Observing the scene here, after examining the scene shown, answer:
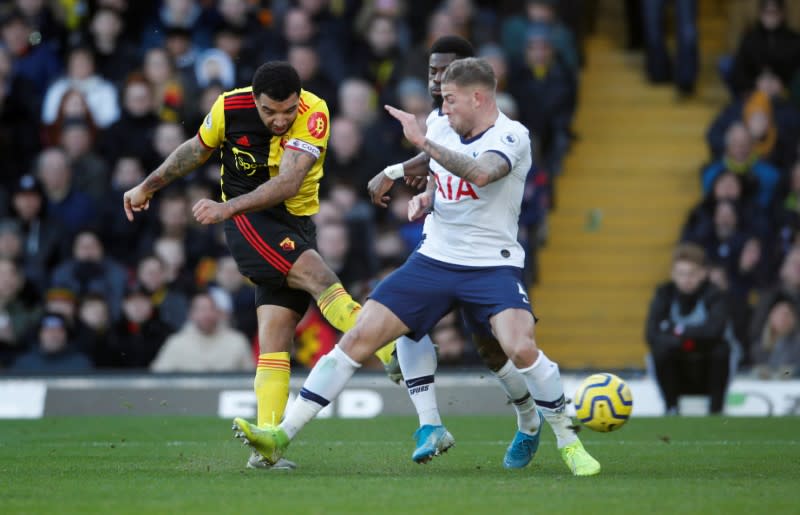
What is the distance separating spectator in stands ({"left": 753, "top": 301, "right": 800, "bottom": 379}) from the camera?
49.4ft

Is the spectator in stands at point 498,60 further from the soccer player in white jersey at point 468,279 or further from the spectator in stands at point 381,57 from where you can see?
the soccer player in white jersey at point 468,279

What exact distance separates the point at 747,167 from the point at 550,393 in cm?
900

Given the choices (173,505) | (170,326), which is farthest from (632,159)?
(173,505)

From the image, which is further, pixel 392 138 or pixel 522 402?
pixel 392 138

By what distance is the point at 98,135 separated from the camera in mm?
16719

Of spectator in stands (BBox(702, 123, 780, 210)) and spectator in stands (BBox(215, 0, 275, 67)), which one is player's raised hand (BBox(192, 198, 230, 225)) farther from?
spectator in stands (BBox(702, 123, 780, 210))

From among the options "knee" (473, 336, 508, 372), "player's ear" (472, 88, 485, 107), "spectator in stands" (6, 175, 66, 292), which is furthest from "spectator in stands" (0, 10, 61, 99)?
"player's ear" (472, 88, 485, 107)

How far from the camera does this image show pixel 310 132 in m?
9.22

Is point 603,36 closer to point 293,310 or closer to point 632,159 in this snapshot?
point 632,159

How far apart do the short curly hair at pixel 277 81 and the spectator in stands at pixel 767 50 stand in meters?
10.2

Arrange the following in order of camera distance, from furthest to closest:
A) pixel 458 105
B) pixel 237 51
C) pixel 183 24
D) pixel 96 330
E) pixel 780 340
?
pixel 183 24 → pixel 237 51 → pixel 96 330 → pixel 780 340 → pixel 458 105

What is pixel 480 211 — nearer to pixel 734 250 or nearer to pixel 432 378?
pixel 432 378

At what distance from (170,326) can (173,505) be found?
8506 mm

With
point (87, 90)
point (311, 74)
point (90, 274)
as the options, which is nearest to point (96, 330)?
point (90, 274)
